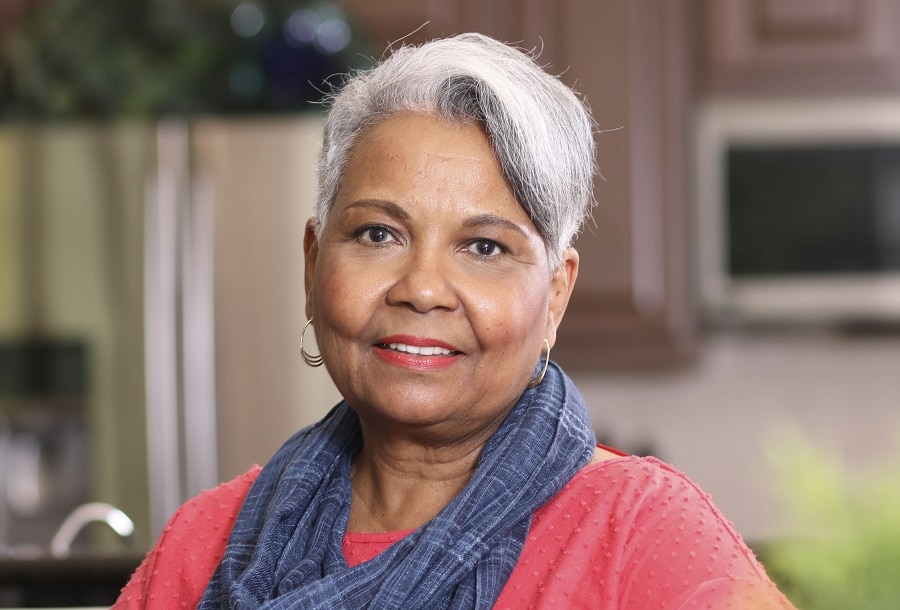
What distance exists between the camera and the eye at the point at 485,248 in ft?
3.47

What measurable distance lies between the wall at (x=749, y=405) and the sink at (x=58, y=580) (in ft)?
6.11

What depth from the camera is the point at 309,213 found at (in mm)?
2455

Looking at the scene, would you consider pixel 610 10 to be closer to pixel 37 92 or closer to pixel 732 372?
pixel 732 372

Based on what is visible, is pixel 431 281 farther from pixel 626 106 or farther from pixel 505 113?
pixel 626 106

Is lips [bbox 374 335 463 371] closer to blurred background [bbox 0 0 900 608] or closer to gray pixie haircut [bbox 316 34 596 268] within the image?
gray pixie haircut [bbox 316 34 596 268]

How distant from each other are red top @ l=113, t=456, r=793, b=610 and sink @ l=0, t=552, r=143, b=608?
491 millimetres

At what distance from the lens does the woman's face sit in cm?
104

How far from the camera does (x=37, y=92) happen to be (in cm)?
263

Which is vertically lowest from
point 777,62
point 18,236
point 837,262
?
point 837,262

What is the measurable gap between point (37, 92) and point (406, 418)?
1885 mm

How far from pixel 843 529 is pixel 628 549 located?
0.59 m


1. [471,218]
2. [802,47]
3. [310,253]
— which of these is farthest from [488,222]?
[802,47]

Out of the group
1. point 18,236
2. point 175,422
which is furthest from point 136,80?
point 175,422

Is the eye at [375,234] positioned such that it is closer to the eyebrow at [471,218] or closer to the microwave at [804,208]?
the eyebrow at [471,218]
